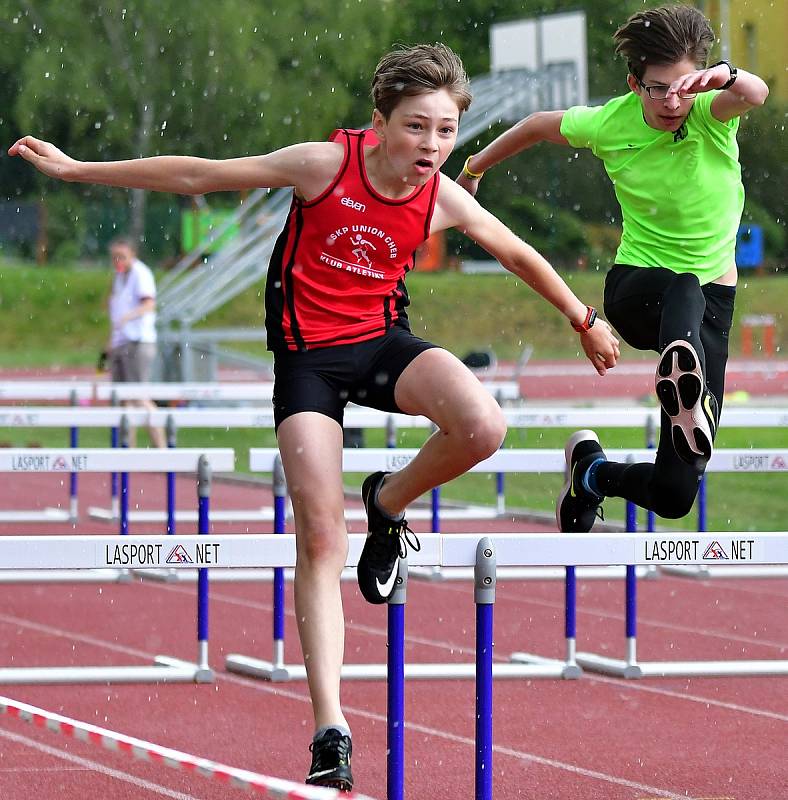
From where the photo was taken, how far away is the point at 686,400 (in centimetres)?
516

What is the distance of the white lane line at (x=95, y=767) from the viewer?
5285 mm

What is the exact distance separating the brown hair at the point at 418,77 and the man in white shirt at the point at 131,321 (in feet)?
31.5

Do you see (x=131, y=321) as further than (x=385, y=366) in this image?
Yes

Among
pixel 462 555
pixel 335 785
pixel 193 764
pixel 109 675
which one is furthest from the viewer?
pixel 109 675

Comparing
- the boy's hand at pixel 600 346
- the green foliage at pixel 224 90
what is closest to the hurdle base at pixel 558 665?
the boy's hand at pixel 600 346

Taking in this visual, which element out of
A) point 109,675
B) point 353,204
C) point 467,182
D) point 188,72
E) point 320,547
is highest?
point 188,72

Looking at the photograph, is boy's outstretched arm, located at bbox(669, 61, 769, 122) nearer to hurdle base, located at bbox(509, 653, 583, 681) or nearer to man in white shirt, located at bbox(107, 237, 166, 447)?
hurdle base, located at bbox(509, 653, 583, 681)

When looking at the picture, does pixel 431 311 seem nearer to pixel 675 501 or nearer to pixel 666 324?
pixel 675 501

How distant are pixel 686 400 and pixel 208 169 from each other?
1.64m

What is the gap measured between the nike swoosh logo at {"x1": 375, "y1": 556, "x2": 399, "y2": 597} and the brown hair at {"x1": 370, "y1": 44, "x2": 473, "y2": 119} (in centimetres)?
124

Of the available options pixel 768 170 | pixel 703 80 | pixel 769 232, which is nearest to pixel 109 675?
pixel 703 80

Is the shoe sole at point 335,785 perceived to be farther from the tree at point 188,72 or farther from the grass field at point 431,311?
the tree at point 188,72

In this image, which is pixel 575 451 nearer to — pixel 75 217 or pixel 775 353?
pixel 775 353

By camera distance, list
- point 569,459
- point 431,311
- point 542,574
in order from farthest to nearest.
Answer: point 431,311 → point 542,574 → point 569,459
